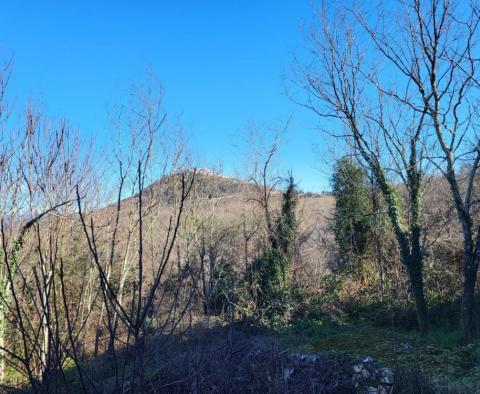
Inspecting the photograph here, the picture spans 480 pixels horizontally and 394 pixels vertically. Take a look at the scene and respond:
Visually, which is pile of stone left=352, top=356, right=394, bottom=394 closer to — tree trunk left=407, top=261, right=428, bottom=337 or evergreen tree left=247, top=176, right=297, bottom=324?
tree trunk left=407, top=261, right=428, bottom=337

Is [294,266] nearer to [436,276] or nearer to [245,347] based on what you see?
[436,276]

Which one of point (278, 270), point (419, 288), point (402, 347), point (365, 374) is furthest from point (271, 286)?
point (365, 374)

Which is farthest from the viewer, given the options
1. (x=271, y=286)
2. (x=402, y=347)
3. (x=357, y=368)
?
(x=271, y=286)

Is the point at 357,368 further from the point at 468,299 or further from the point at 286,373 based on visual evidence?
the point at 468,299

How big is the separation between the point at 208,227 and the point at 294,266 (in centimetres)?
427

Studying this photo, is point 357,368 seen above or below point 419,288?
below

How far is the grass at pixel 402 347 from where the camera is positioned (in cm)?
587

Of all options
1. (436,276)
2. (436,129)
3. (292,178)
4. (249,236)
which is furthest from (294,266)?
(436,129)

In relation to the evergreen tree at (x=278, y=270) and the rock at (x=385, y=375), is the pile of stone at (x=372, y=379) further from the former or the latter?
the evergreen tree at (x=278, y=270)

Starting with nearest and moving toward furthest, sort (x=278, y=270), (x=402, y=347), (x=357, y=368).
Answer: (x=357, y=368), (x=402, y=347), (x=278, y=270)

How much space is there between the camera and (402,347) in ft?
25.1

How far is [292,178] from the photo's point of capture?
48.0 ft

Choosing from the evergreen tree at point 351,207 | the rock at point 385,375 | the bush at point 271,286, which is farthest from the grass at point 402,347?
the evergreen tree at point 351,207

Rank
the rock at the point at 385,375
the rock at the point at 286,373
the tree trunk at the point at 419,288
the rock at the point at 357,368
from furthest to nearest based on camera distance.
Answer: the tree trunk at the point at 419,288 < the rock at the point at 357,368 < the rock at the point at 385,375 < the rock at the point at 286,373
